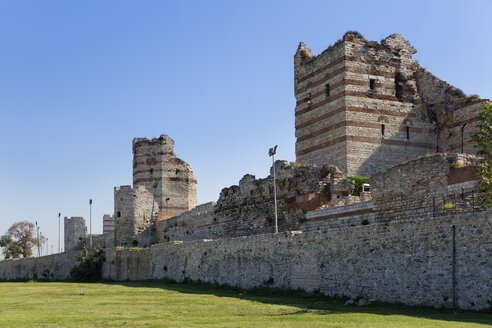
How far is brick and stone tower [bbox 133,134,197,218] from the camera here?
161 ft

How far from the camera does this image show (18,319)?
13.1 meters

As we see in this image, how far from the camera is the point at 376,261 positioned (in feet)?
52.3

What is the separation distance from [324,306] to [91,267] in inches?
912

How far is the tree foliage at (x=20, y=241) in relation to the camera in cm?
6656

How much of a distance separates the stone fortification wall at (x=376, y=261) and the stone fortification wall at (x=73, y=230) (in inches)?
1391

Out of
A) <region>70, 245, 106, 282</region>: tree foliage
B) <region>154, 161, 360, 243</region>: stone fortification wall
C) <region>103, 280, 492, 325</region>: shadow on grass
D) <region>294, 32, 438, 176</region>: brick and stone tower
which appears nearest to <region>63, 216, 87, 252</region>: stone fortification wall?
<region>70, 245, 106, 282</region>: tree foliage

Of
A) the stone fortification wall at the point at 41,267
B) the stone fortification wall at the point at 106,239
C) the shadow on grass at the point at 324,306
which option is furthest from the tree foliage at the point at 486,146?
the stone fortification wall at the point at 106,239

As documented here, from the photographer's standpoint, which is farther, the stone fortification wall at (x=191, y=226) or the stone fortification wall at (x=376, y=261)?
the stone fortification wall at (x=191, y=226)

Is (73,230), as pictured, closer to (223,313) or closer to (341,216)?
(341,216)

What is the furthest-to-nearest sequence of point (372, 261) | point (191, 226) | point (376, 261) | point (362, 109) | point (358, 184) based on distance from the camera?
point (191, 226) → point (362, 109) → point (358, 184) → point (372, 261) → point (376, 261)

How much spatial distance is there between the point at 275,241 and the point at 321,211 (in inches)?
206

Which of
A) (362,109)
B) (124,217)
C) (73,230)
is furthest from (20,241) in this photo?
(362,109)

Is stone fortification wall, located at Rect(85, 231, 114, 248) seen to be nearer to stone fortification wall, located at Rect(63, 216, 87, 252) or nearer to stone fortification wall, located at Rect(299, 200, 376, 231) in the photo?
stone fortification wall, located at Rect(63, 216, 87, 252)

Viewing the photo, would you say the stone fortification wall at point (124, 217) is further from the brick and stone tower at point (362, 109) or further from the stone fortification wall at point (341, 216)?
the stone fortification wall at point (341, 216)
